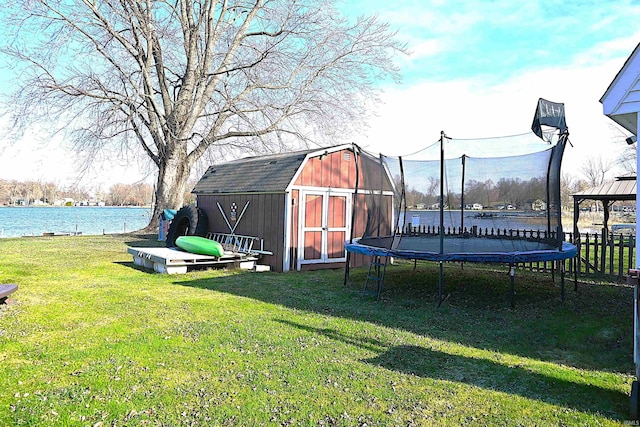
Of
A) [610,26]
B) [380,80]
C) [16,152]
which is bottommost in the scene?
[16,152]

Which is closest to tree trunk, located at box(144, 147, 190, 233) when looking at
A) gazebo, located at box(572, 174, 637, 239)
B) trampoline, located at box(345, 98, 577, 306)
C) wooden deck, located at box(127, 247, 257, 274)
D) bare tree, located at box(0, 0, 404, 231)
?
bare tree, located at box(0, 0, 404, 231)

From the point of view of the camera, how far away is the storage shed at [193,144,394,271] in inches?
404

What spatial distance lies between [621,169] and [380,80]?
27.1 m

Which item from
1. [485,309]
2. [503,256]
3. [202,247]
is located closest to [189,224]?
[202,247]

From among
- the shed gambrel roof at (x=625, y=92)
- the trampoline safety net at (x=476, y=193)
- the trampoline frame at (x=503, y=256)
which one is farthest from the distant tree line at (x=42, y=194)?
the shed gambrel roof at (x=625, y=92)

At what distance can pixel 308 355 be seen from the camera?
14.5ft

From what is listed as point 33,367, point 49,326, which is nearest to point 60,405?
point 33,367

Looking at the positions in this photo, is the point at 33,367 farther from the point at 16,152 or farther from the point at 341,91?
the point at 341,91

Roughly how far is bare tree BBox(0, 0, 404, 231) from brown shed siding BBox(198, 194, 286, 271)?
710 cm

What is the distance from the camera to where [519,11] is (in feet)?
34.1

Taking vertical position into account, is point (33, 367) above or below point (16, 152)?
below

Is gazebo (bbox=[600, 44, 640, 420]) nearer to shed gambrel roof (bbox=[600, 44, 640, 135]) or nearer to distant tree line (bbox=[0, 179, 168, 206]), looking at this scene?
shed gambrel roof (bbox=[600, 44, 640, 135])

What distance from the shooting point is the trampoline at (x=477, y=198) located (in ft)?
23.3

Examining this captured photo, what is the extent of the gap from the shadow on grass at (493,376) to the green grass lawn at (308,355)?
2cm
